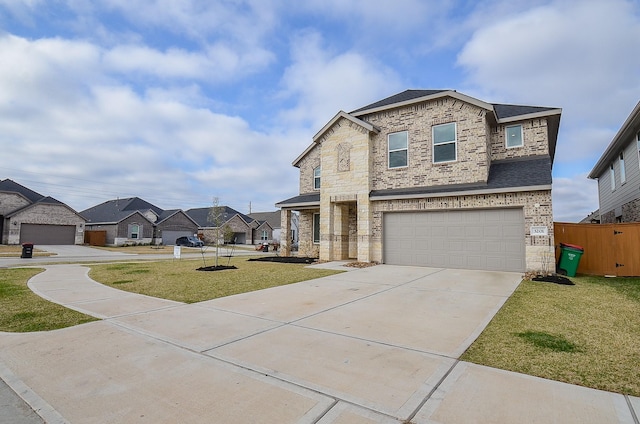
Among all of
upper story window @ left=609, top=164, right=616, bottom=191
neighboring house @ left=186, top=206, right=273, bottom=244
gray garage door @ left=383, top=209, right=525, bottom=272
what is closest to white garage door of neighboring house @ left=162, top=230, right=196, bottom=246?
neighboring house @ left=186, top=206, right=273, bottom=244

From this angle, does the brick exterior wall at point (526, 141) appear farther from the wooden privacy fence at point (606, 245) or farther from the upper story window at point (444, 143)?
the wooden privacy fence at point (606, 245)

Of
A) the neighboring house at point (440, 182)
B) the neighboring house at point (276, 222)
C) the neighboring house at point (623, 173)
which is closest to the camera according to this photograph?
the neighboring house at point (440, 182)

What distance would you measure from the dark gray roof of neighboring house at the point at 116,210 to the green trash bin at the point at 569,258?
45346 mm

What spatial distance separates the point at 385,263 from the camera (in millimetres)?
15281

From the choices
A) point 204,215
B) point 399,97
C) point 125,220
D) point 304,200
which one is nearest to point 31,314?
point 304,200

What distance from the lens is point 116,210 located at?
45594 mm

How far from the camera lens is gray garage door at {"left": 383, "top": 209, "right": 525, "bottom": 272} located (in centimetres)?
1252

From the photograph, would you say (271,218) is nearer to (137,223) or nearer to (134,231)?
(137,223)

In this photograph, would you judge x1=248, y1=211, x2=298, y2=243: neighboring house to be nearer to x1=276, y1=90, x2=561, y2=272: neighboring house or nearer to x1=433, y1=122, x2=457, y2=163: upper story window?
x1=276, y1=90, x2=561, y2=272: neighboring house

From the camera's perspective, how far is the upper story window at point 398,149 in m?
15.5

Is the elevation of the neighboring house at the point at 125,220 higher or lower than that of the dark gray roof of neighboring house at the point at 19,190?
lower

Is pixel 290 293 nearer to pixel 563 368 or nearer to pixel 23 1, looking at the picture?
pixel 563 368

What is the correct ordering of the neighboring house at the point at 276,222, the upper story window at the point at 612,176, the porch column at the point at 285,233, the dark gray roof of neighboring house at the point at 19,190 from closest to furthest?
the upper story window at the point at 612,176
the porch column at the point at 285,233
the dark gray roof of neighboring house at the point at 19,190
the neighboring house at the point at 276,222

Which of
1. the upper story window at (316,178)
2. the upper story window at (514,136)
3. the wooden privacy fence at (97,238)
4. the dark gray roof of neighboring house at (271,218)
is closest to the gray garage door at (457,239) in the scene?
the upper story window at (514,136)
